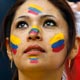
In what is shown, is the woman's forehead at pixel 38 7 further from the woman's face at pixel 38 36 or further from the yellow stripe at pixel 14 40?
the yellow stripe at pixel 14 40

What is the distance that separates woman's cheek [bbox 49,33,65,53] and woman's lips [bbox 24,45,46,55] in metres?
0.07

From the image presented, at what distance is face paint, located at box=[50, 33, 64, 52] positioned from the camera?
1274mm

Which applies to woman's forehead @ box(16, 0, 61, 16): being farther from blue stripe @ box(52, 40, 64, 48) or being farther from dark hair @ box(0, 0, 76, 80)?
blue stripe @ box(52, 40, 64, 48)

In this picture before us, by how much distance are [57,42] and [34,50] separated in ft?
0.45

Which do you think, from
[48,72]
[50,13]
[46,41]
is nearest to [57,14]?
[50,13]

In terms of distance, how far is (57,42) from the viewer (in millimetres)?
1305

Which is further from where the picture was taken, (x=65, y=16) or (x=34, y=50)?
(x=65, y=16)

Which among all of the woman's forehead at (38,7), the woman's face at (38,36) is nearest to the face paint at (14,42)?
the woman's face at (38,36)

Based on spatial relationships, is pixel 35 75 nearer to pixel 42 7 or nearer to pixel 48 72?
pixel 48 72

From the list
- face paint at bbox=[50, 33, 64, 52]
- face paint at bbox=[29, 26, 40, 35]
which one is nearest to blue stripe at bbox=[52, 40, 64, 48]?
face paint at bbox=[50, 33, 64, 52]

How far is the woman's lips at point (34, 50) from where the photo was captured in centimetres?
122

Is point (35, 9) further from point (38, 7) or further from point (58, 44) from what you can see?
point (58, 44)

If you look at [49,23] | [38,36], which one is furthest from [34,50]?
[49,23]

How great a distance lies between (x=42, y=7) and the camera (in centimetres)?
133
